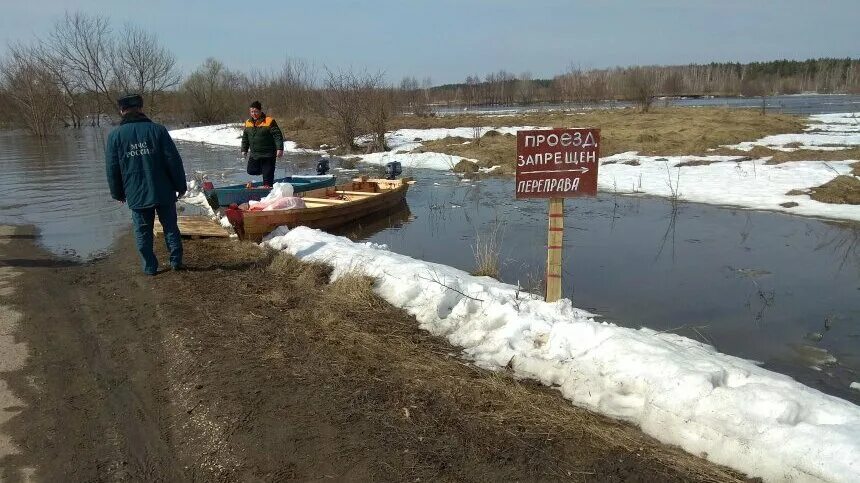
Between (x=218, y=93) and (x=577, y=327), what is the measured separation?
63738 millimetres

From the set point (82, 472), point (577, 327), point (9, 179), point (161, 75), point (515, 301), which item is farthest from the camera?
point (161, 75)

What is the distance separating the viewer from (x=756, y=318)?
6141mm

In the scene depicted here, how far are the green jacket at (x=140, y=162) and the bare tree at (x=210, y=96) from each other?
58810 mm

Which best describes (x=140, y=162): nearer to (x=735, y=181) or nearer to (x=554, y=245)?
(x=554, y=245)

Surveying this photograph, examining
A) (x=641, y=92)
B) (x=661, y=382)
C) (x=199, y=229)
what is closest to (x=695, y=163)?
(x=199, y=229)

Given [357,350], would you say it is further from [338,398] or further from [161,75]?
[161,75]

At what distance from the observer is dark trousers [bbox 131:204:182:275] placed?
6496mm

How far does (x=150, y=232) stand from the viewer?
21.7ft

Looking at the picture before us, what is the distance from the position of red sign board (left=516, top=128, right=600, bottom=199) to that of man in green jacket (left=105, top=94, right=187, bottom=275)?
394 centimetres

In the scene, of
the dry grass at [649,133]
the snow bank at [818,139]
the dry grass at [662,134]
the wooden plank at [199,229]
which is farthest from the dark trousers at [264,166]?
the snow bank at [818,139]

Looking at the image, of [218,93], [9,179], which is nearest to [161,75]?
[218,93]

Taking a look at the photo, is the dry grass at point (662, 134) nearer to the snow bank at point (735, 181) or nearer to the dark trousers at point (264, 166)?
the snow bank at point (735, 181)

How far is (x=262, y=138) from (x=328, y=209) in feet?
6.39

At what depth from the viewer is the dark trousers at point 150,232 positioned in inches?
256
